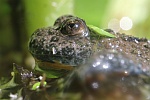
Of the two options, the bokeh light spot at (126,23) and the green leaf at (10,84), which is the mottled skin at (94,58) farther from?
the bokeh light spot at (126,23)

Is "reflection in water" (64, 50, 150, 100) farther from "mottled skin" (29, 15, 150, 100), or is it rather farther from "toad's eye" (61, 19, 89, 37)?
"toad's eye" (61, 19, 89, 37)

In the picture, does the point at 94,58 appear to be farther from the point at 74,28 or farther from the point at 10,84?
the point at 10,84

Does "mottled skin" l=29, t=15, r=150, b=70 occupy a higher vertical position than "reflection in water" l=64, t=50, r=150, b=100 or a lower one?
higher

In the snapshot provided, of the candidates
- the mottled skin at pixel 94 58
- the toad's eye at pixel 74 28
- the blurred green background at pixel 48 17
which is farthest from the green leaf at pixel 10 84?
the blurred green background at pixel 48 17

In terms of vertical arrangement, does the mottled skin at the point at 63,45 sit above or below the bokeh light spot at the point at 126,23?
below

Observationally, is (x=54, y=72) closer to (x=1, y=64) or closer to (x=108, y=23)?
(x=1, y=64)

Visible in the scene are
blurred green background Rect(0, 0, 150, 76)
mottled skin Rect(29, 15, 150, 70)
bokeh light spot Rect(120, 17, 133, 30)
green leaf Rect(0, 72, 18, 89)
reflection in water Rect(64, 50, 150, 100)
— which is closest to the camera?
reflection in water Rect(64, 50, 150, 100)

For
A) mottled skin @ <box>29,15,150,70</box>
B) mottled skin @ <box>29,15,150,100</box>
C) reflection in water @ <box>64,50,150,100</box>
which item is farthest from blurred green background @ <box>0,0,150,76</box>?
reflection in water @ <box>64,50,150,100</box>

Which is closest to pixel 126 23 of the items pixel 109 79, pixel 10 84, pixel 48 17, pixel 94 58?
pixel 48 17

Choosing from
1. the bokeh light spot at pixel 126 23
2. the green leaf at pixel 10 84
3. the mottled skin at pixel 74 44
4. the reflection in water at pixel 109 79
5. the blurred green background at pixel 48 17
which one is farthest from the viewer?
the bokeh light spot at pixel 126 23
